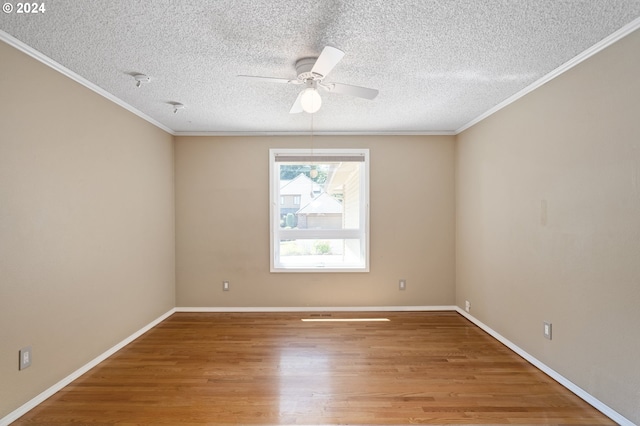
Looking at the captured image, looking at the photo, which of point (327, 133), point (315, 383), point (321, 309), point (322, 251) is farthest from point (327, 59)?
point (321, 309)

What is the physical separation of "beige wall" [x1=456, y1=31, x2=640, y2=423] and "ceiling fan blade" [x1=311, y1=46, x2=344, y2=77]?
1751mm

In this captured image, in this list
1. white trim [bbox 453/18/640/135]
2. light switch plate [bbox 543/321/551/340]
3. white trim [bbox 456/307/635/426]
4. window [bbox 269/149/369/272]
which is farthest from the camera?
window [bbox 269/149/369/272]

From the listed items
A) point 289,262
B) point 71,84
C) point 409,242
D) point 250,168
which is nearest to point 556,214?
point 409,242

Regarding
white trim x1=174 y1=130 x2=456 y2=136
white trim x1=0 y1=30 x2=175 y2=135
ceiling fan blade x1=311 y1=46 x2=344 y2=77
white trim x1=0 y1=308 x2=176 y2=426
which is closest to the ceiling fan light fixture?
ceiling fan blade x1=311 y1=46 x2=344 y2=77

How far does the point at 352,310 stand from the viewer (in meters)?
4.22

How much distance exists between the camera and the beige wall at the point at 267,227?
167 inches

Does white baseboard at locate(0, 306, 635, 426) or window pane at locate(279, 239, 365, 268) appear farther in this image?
window pane at locate(279, 239, 365, 268)

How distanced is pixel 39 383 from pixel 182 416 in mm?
1063

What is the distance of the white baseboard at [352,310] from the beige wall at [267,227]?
0.07 m

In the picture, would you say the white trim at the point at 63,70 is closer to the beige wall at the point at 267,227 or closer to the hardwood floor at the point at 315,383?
the beige wall at the point at 267,227

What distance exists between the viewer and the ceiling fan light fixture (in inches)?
86.0

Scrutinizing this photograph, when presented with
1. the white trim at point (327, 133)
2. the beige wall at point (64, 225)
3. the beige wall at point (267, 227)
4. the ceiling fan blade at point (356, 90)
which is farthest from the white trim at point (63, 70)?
the ceiling fan blade at point (356, 90)

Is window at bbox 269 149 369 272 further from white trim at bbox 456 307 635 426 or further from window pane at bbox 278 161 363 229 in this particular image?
white trim at bbox 456 307 635 426

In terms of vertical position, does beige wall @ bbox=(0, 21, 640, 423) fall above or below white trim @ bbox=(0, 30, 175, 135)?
below
